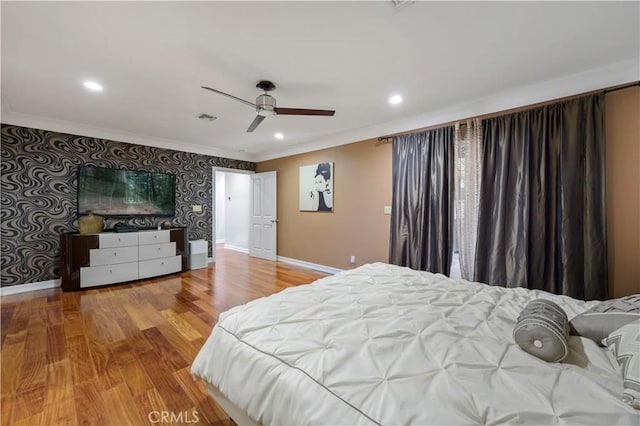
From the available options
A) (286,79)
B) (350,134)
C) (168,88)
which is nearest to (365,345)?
(286,79)

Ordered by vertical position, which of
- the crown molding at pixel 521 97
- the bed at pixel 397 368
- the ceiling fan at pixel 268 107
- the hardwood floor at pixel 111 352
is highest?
the crown molding at pixel 521 97

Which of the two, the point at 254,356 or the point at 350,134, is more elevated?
the point at 350,134

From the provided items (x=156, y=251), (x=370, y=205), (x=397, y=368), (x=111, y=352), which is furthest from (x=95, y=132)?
(x=397, y=368)

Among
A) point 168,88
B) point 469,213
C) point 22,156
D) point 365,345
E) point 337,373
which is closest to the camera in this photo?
point 337,373

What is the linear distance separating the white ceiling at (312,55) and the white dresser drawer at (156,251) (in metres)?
2.08

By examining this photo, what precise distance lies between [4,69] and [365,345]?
3.85 metres

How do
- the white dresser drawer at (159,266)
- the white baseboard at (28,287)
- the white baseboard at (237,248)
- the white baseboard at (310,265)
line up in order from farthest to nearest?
1. the white baseboard at (237,248)
2. the white baseboard at (310,265)
3. the white dresser drawer at (159,266)
4. the white baseboard at (28,287)

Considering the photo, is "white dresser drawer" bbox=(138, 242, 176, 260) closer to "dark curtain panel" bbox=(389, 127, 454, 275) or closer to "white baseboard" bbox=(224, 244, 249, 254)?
"white baseboard" bbox=(224, 244, 249, 254)

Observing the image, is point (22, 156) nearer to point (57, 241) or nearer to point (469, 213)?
point (57, 241)

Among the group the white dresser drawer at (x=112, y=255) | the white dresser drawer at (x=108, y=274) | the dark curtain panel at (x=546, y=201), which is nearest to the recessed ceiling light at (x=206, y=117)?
the white dresser drawer at (x=112, y=255)

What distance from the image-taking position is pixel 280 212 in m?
5.83

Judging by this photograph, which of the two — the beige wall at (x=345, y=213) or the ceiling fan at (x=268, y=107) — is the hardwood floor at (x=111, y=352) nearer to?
the beige wall at (x=345, y=213)

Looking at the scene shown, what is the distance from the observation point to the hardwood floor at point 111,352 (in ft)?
5.15

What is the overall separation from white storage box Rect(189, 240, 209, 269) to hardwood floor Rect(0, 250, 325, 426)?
3.40ft
